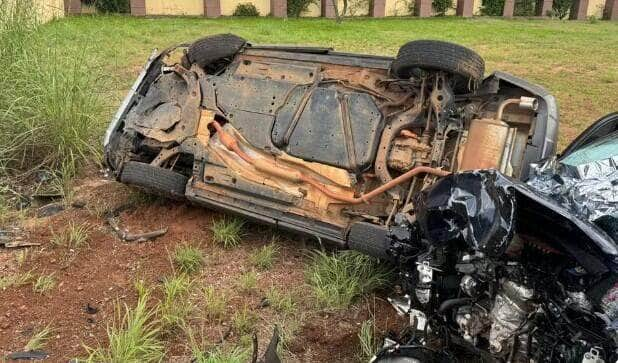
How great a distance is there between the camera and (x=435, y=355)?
2.54 metres

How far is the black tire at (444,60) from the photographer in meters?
3.65

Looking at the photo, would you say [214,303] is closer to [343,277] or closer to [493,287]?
[343,277]

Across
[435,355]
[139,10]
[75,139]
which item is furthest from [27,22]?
[139,10]

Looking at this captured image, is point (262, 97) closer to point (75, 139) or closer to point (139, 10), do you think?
point (75, 139)

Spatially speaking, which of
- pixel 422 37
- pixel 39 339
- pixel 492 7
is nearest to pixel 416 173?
pixel 39 339

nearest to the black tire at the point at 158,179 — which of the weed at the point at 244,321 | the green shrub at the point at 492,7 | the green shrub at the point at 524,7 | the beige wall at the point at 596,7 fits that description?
the weed at the point at 244,321

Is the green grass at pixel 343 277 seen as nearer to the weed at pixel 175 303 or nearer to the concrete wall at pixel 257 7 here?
the weed at pixel 175 303

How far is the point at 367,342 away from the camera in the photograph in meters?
3.06

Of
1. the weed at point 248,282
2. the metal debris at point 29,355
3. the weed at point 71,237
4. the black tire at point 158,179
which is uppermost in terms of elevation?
the black tire at point 158,179

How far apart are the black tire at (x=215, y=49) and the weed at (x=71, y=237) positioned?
156cm

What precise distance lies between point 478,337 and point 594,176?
2.71ft

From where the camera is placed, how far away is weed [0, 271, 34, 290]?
3496 millimetres

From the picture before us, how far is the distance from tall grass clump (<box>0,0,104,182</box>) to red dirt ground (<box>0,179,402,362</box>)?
48cm

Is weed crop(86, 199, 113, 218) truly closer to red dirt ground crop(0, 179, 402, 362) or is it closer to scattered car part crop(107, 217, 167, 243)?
red dirt ground crop(0, 179, 402, 362)
